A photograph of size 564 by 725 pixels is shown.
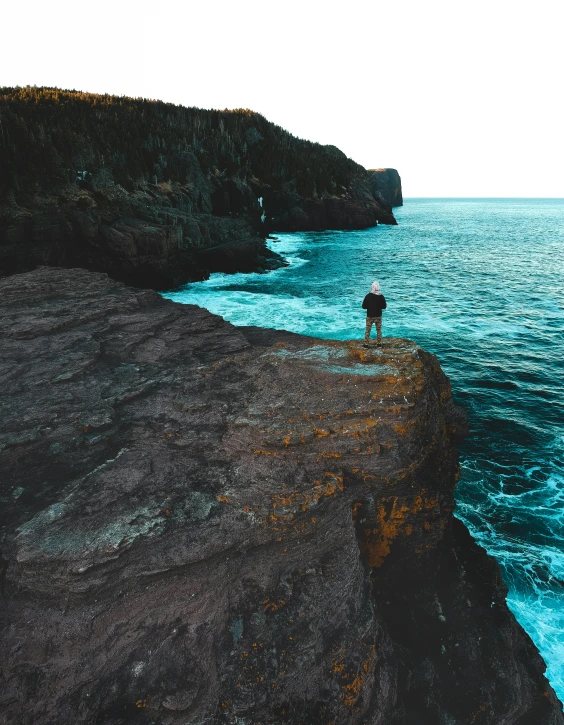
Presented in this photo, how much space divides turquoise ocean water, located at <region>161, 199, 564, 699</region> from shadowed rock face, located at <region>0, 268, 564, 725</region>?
3.20 m

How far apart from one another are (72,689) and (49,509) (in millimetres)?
2765

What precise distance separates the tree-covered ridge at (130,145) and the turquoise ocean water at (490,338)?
17.8m

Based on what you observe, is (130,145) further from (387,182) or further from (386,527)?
(387,182)

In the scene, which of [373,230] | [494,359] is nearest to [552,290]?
[494,359]

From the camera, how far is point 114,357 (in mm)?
12273

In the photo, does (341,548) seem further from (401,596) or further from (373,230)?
(373,230)

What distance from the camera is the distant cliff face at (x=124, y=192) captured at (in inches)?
1310

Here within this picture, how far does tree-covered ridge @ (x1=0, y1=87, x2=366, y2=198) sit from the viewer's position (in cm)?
3906

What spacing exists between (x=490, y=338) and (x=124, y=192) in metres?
39.0

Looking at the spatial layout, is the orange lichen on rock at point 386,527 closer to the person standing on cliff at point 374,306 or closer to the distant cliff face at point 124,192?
the person standing on cliff at point 374,306

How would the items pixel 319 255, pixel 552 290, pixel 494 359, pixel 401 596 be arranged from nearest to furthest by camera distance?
pixel 401 596, pixel 494 359, pixel 552 290, pixel 319 255

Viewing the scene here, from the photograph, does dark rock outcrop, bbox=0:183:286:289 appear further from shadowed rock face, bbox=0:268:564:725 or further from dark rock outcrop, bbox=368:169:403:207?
dark rock outcrop, bbox=368:169:403:207

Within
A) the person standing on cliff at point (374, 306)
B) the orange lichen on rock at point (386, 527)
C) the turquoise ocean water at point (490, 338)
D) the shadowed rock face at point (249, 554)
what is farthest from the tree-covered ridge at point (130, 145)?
the orange lichen on rock at point (386, 527)

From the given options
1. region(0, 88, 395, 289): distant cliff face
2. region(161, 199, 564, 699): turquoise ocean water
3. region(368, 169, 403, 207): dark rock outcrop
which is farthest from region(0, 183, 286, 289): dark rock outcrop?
region(368, 169, 403, 207): dark rock outcrop
